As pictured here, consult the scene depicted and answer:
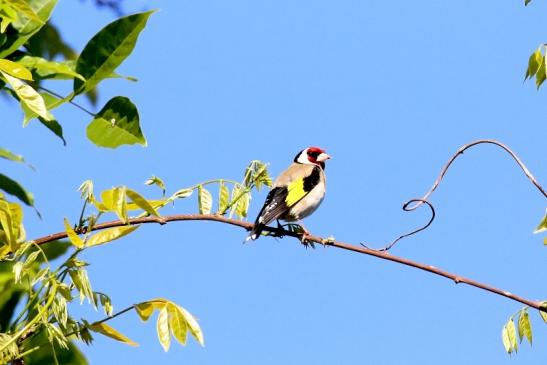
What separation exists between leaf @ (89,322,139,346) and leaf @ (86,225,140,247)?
0.24 m

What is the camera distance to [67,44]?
14.1 feet

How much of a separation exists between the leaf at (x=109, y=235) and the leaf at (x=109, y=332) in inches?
9.4

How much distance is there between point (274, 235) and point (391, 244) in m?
0.48

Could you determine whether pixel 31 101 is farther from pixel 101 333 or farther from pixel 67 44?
pixel 67 44

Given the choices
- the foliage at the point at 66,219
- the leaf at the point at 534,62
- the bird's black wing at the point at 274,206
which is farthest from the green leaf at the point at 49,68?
the bird's black wing at the point at 274,206

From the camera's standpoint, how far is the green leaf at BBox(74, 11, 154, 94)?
10.8 ft

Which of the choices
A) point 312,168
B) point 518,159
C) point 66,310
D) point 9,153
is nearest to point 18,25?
point 9,153

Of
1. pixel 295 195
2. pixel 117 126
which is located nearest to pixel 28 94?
pixel 117 126

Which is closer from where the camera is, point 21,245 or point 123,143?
point 21,245

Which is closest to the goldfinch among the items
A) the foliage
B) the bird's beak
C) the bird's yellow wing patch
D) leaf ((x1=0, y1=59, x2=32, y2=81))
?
the bird's yellow wing patch

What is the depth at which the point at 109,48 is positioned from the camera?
3312 millimetres

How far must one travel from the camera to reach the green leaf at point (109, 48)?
330 cm

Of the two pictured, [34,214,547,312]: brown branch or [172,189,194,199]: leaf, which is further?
[172,189,194,199]: leaf

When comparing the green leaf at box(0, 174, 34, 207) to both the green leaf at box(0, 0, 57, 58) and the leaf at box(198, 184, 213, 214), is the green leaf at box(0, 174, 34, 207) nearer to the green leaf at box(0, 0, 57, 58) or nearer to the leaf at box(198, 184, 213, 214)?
the green leaf at box(0, 0, 57, 58)
